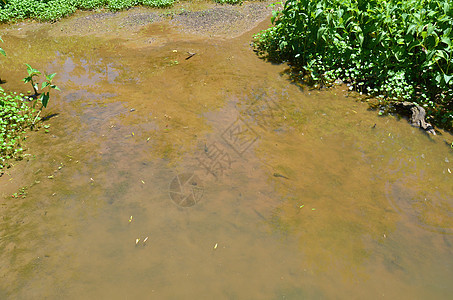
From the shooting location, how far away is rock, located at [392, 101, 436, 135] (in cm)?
452

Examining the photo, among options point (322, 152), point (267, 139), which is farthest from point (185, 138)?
point (322, 152)

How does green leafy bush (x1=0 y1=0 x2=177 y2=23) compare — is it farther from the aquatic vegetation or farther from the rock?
the rock

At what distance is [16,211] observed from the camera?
138 inches

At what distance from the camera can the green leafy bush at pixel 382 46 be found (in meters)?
4.62

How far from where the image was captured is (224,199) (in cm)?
360

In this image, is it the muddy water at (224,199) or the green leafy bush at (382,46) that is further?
the green leafy bush at (382,46)

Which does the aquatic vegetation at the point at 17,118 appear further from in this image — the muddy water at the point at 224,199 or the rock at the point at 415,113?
the rock at the point at 415,113

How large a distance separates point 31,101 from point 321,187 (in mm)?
5032

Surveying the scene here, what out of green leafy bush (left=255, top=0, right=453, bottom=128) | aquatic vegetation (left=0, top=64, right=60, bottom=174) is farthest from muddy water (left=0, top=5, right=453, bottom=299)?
green leafy bush (left=255, top=0, right=453, bottom=128)

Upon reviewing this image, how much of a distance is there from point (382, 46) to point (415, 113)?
1279 mm

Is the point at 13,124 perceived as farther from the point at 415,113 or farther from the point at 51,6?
the point at 415,113

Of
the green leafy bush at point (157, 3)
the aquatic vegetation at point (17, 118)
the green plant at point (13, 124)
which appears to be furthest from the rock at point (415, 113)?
the green leafy bush at point (157, 3)

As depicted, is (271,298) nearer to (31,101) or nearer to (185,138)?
(185,138)

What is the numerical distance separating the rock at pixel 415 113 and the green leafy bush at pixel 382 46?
0.23 meters
